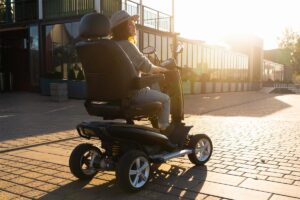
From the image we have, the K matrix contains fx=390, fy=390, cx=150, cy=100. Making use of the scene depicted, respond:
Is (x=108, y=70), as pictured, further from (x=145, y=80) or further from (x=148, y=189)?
(x=148, y=189)

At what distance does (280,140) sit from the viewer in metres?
7.04

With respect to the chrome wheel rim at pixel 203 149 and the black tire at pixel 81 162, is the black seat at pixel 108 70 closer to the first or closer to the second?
the black tire at pixel 81 162

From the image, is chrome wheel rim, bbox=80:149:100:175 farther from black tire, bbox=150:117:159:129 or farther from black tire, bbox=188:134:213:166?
black tire, bbox=188:134:213:166

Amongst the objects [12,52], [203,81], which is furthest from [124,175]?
[203,81]

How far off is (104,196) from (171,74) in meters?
1.62

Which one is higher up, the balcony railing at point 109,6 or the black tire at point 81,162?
the balcony railing at point 109,6

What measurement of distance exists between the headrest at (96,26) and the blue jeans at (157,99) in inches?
28.1

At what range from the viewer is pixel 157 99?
13.8 ft

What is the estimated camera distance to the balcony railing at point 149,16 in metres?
20.5

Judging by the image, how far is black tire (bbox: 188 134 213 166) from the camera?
4.82m

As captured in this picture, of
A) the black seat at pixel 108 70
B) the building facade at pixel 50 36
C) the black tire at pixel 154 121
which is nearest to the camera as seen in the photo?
the black seat at pixel 108 70

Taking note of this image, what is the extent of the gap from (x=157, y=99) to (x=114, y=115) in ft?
1.65

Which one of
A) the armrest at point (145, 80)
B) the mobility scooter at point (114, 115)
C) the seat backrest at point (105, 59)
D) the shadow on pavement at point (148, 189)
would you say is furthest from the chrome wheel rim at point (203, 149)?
the seat backrest at point (105, 59)

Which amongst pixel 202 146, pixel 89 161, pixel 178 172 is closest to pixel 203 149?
pixel 202 146
